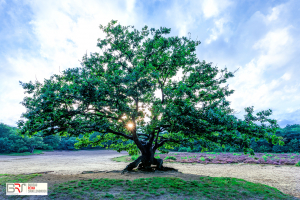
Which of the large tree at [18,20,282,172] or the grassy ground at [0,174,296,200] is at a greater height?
the large tree at [18,20,282,172]

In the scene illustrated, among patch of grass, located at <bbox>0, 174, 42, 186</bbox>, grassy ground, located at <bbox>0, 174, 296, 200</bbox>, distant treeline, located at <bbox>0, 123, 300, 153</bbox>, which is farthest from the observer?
distant treeline, located at <bbox>0, 123, 300, 153</bbox>

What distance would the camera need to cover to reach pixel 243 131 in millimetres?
9750

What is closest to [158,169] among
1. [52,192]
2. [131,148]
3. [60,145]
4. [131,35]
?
[131,148]

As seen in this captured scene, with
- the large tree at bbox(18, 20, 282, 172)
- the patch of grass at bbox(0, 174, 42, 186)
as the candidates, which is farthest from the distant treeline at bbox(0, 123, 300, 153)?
the patch of grass at bbox(0, 174, 42, 186)

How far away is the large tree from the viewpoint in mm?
9914

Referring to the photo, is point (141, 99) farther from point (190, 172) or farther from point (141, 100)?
point (190, 172)

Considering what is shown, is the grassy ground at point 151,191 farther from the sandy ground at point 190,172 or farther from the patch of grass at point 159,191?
the sandy ground at point 190,172

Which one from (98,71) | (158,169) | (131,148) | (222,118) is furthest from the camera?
(131,148)

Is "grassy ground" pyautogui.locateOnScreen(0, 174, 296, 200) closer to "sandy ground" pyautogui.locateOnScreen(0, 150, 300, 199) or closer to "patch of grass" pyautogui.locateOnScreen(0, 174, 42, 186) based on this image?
"patch of grass" pyautogui.locateOnScreen(0, 174, 42, 186)

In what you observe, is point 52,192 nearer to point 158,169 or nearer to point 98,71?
point 98,71

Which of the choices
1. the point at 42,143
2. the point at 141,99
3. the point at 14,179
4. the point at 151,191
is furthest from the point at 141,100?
the point at 42,143

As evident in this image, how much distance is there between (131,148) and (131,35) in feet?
38.4

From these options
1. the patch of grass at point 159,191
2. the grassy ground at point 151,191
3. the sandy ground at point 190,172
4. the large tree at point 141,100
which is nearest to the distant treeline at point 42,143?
the sandy ground at point 190,172

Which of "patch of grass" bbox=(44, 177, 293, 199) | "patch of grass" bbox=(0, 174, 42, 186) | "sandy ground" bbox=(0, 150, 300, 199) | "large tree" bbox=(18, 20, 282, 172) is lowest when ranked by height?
"sandy ground" bbox=(0, 150, 300, 199)
